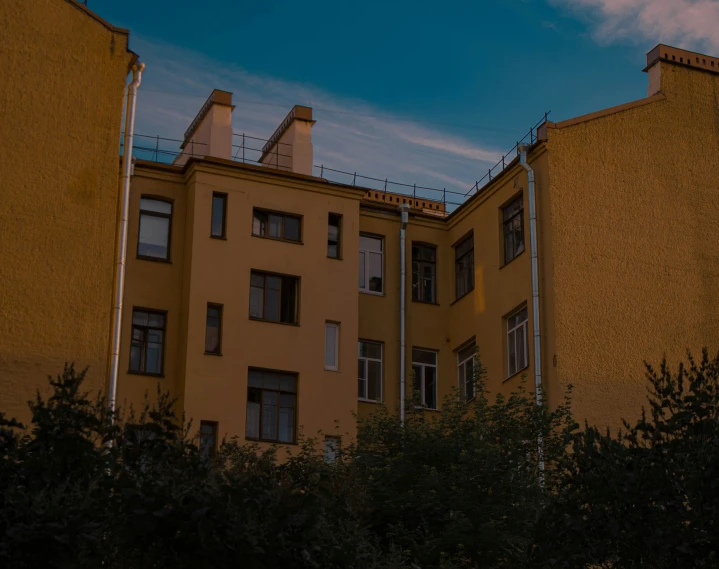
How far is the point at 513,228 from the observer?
103 ft

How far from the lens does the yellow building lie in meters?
29.5

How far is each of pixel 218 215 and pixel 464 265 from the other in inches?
259

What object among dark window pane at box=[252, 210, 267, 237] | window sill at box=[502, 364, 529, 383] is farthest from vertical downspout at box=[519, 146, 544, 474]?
dark window pane at box=[252, 210, 267, 237]

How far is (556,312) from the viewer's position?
2916 centimetres

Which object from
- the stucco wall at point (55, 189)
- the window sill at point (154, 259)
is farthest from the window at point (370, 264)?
the stucco wall at point (55, 189)

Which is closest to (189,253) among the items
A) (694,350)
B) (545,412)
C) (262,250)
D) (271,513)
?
(262,250)

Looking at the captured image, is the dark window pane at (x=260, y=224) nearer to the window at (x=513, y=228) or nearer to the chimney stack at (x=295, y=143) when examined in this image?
the chimney stack at (x=295, y=143)

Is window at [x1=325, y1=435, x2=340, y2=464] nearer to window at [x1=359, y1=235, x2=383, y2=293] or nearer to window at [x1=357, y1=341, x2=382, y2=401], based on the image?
window at [x1=357, y1=341, x2=382, y2=401]

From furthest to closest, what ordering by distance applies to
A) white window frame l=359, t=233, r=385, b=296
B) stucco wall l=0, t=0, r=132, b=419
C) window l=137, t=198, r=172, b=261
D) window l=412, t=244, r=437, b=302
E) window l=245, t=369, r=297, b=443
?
window l=412, t=244, r=437, b=302, white window frame l=359, t=233, r=385, b=296, window l=137, t=198, r=172, b=261, window l=245, t=369, r=297, b=443, stucco wall l=0, t=0, r=132, b=419

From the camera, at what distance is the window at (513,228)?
3098 centimetres

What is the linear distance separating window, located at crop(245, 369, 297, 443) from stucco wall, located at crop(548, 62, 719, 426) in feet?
20.3

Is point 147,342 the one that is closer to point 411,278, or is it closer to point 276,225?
point 276,225

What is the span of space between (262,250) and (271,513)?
16.3 metres

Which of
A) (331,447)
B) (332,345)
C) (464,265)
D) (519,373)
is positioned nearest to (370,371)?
(332,345)
